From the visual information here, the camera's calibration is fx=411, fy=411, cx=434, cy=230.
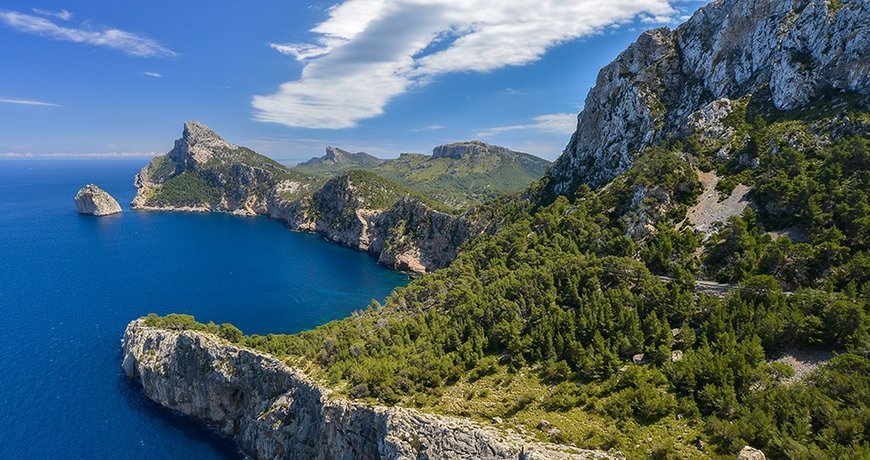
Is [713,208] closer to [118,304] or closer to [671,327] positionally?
[671,327]

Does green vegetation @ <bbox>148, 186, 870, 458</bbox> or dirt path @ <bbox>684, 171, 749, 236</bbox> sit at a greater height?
dirt path @ <bbox>684, 171, 749, 236</bbox>

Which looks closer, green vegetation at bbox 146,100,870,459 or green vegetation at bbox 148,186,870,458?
green vegetation at bbox 148,186,870,458

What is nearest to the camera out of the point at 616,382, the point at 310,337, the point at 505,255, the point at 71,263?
the point at 616,382

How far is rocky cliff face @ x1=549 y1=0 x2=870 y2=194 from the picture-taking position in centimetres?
6075

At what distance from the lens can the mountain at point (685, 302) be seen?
32.2m

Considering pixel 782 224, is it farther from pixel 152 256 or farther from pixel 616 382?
pixel 152 256

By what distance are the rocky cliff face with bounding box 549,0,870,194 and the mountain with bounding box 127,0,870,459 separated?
442 mm

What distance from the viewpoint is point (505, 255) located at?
7738cm

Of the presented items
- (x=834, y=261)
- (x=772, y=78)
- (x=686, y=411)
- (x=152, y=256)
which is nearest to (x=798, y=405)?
(x=686, y=411)

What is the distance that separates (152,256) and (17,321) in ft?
190

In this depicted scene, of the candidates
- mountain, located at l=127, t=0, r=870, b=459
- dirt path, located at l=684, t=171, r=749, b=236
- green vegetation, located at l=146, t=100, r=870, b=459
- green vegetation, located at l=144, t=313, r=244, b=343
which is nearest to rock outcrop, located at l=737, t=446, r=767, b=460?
mountain, located at l=127, t=0, r=870, b=459

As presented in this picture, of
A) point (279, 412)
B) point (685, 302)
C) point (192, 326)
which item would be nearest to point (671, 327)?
point (685, 302)

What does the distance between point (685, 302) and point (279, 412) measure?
165 ft

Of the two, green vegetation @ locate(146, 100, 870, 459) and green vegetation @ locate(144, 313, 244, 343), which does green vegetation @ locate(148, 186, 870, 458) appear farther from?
green vegetation @ locate(144, 313, 244, 343)
